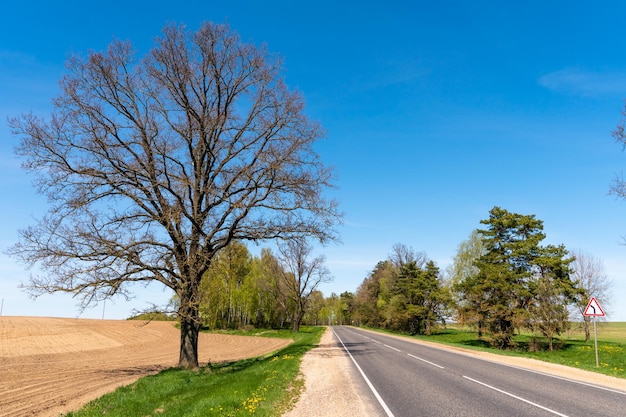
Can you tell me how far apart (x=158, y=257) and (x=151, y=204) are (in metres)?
2.61

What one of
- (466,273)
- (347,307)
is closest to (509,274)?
(466,273)

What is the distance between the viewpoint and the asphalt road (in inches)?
318

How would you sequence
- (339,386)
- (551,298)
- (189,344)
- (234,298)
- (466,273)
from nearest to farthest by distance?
(339,386) → (189,344) → (551,298) → (466,273) → (234,298)

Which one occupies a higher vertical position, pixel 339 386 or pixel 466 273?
pixel 466 273

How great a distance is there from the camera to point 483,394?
9938mm

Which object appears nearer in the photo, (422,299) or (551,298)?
(551,298)

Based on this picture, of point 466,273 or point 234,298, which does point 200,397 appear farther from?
point 234,298

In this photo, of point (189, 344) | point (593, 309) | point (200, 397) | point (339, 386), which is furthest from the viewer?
point (593, 309)

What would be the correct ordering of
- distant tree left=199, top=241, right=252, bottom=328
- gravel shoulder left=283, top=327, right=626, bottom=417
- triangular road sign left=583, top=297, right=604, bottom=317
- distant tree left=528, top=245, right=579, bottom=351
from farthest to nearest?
distant tree left=199, top=241, right=252, bottom=328
distant tree left=528, top=245, right=579, bottom=351
triangular road sign left=583, top=297, right=604, bottom=317
gravel shoulder left=283, top=327, right=626, bottom=417

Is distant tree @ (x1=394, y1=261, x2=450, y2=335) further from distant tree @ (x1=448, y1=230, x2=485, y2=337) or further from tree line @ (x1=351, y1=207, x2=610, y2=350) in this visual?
tree line @ (x1=351, y1=207, x2=610, y2=350)

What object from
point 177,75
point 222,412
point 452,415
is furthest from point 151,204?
point 452,415

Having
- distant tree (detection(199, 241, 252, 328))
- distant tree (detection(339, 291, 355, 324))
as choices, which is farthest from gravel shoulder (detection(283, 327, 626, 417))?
distant tree (detection(339, 291, 355, 324))

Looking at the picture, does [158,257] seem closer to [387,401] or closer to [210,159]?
[210,159]

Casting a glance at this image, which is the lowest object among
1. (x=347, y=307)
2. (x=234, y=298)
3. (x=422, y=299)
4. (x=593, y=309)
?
(x=347, y=307)
